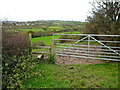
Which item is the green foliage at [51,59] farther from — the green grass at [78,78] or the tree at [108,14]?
the tree at [108,14]

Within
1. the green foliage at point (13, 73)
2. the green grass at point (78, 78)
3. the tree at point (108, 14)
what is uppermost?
the tree at point (108, 14)

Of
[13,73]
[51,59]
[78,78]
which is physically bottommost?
[78,78]

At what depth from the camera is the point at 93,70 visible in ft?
17.9

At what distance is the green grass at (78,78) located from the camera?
13.5 ft

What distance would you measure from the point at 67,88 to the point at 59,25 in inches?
519

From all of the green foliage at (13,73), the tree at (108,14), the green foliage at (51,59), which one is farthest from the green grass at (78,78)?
the tree at (108,14)

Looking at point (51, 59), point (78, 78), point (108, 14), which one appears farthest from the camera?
point (108, 14)

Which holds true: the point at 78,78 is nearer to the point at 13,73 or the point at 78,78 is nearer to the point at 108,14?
the point at 13,73

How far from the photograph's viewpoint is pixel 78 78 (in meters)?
4.67

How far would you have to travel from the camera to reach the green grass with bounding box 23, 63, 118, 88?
4121 millimetres

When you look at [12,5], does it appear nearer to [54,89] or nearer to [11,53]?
[11,53]

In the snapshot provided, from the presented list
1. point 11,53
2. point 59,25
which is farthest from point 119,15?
point 59,25

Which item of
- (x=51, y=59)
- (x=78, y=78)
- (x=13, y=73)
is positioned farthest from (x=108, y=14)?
(x=13, y=73)

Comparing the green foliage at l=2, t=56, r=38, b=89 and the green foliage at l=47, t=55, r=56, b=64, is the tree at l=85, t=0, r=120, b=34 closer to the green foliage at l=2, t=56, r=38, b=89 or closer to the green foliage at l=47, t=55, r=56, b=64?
the green foliage at l=47, t=55, r=56, b=64
